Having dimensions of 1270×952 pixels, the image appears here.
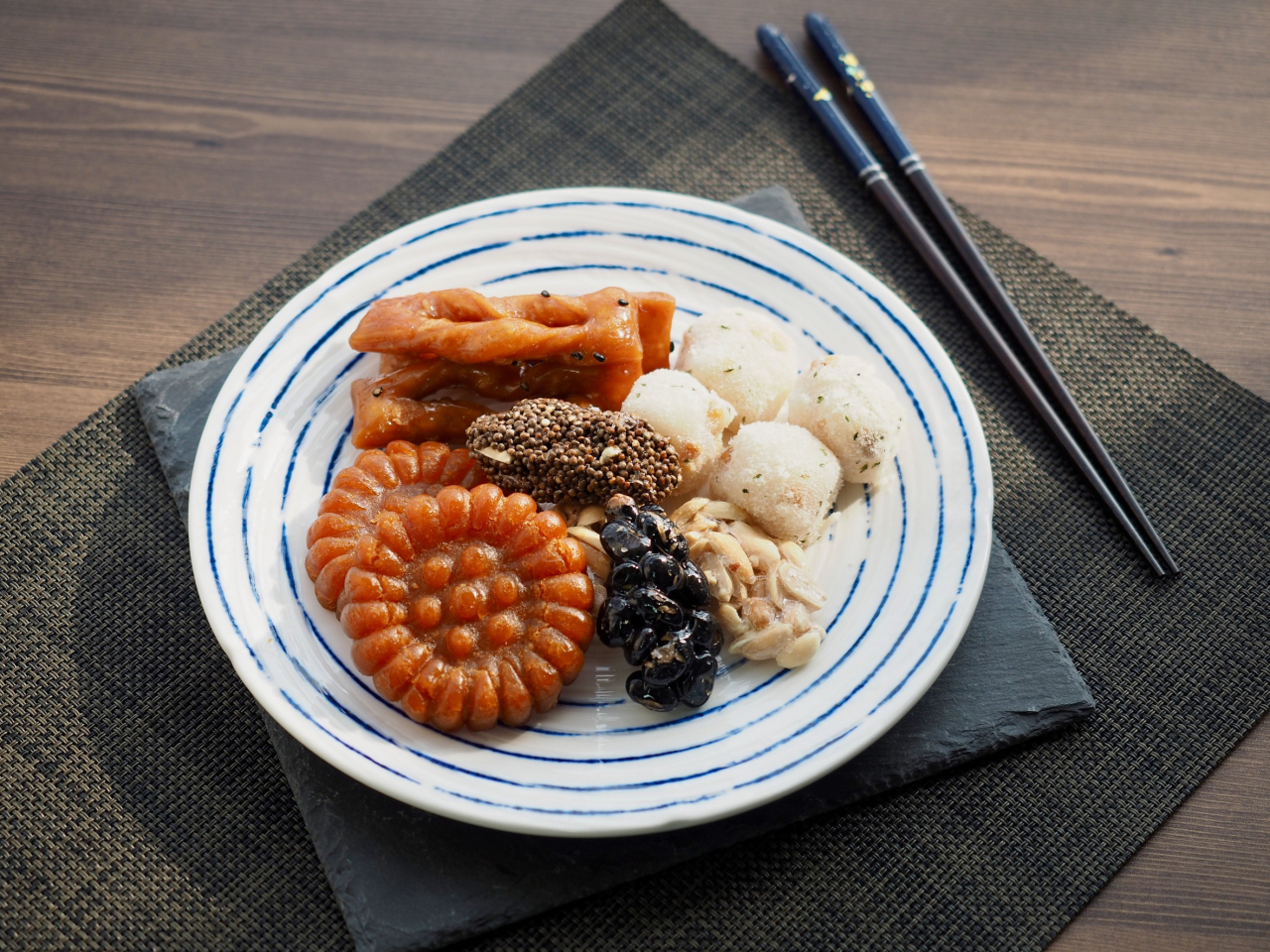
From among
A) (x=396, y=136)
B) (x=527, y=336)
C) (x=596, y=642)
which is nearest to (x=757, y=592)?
(x=596, y=642)

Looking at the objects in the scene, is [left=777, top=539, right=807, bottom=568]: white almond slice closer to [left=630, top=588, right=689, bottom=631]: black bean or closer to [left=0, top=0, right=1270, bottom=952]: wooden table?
[left=630, top=588, right=689, bottom=631]: black bean

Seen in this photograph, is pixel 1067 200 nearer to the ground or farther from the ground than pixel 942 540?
farther from the ground

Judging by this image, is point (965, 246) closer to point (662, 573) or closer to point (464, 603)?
point (662, 573)

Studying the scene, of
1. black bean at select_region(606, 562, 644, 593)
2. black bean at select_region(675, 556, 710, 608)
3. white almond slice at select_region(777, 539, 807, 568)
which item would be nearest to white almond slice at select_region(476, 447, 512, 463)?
black bean at select_region(606, 562, 644, 593)

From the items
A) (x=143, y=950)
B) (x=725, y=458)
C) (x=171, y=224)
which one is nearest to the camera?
(x=143, y=950)

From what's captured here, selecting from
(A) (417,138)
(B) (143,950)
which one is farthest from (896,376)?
(B) (143,950)

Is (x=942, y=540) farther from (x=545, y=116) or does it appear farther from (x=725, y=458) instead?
(x=545, y=116)
